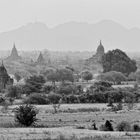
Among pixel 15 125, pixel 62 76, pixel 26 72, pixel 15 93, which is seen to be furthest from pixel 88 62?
pixel 15 125

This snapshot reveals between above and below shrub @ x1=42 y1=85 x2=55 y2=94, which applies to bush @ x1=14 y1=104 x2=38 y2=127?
below

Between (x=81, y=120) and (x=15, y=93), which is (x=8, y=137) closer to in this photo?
(x=81, y=120)

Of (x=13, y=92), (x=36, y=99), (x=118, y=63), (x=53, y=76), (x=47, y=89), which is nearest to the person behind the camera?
(x=36, y=99)

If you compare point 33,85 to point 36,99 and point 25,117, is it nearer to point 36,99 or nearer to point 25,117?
point 36,99

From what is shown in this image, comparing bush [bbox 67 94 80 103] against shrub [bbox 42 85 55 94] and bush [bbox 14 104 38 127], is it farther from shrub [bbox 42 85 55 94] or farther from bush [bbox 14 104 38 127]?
→ bush [bbox 14 104 38 127]

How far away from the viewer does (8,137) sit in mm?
27297

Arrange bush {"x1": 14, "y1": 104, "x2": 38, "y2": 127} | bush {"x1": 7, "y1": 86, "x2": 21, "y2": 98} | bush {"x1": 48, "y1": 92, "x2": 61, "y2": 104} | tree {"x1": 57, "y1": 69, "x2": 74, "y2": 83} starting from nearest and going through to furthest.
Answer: bush {"x1": 14, "y1": 104, "x2": 38, "y2": 127} < bush {"x1": 48, "y1": 92, "x2": 61, "y2": 104} < bush {"x1": 7, "y1": 86, "x2": 21, "y2": 98} < tree {"x1": 57, "y1": 69, "x2": 74, "y2": 83}

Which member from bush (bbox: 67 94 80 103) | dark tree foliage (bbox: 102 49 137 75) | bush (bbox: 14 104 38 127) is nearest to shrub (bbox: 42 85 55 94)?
bush (bbox: 67 94 80 103)

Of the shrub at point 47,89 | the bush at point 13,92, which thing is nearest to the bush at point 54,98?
the bush at point 13,92

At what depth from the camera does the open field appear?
28.3m

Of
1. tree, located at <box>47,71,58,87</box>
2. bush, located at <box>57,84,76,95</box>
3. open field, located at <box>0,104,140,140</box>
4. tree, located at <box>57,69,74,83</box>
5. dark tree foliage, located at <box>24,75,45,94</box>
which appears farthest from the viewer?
tree, located at <box>47,71,58,87</box>

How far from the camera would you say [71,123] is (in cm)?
3875

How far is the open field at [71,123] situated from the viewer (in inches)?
1113

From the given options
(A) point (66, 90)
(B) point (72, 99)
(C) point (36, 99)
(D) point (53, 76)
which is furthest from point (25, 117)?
(D) point (53, 76)
